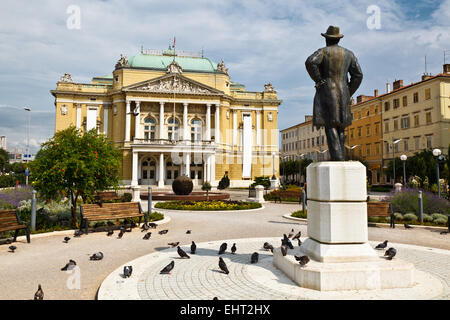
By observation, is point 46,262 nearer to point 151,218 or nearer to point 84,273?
point 84,273

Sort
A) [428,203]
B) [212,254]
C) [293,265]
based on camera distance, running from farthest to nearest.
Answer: [428,203] → [212,254] → [293,265]

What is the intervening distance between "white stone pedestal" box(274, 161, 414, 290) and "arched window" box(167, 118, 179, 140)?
48.7m

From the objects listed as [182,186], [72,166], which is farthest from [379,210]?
[182,186]

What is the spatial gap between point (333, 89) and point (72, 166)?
890 centimetres

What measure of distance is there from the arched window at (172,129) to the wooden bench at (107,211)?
4166 centimetres

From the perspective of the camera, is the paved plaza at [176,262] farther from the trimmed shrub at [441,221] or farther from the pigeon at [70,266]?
the trimmed shrub at [441,221]

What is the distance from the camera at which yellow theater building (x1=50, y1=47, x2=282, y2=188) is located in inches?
1975

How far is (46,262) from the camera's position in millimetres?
7055

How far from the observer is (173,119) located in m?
53.4

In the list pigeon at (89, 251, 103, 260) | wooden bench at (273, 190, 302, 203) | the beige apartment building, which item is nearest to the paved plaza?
pigeon at (89, 251, 103, 260)

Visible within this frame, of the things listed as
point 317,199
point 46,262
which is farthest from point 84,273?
point 317,199

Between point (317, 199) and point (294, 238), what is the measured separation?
3853 millimetres

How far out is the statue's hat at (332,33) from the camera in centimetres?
607

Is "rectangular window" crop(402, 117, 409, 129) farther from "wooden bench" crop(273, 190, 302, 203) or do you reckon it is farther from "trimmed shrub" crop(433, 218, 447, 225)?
"trimmed shrub" crop(433, 218, 447, 225)
